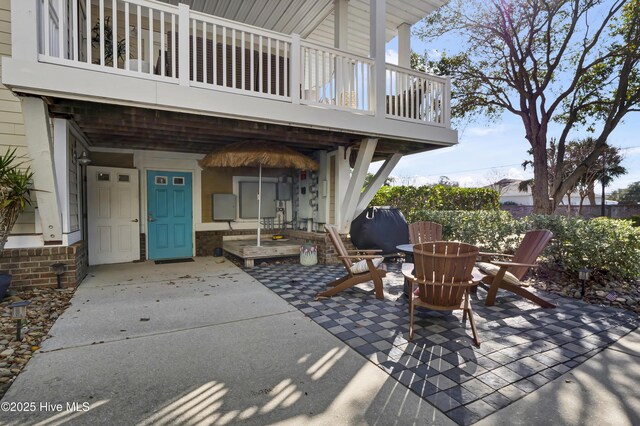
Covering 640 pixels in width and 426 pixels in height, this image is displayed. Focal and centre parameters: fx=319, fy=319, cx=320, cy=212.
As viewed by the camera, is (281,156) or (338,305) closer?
(338,305)

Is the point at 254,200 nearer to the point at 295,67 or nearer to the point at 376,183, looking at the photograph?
the point at 376,183

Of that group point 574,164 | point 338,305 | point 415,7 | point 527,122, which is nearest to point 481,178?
point 574,164

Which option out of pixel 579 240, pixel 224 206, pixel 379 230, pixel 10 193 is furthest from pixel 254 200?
pixel 579 240

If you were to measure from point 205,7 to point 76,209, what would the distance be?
14.8 feet

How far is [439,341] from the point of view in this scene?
2.90 m

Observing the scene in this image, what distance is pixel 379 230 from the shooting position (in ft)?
21.5

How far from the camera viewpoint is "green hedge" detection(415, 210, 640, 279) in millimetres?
4387

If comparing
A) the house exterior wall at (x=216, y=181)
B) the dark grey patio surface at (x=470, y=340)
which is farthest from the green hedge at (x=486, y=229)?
the house exterior wall at (x=216, y=181)

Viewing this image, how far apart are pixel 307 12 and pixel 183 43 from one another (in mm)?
3380

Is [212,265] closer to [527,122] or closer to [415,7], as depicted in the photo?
[415,7]

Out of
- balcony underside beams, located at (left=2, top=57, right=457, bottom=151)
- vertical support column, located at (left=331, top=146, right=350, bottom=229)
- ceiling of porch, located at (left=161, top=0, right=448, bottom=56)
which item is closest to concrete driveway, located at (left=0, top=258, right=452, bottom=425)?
balcony underside beams, located at (left=2, top=57, right=457, bottom=151)

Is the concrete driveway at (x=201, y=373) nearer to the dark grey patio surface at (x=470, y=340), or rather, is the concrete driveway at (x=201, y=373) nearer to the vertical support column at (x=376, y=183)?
the dark grey patio surface at (x=470, y=340)

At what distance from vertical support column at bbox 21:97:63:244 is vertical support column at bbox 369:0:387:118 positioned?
468 cm

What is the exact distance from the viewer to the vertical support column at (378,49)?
17.8ft
